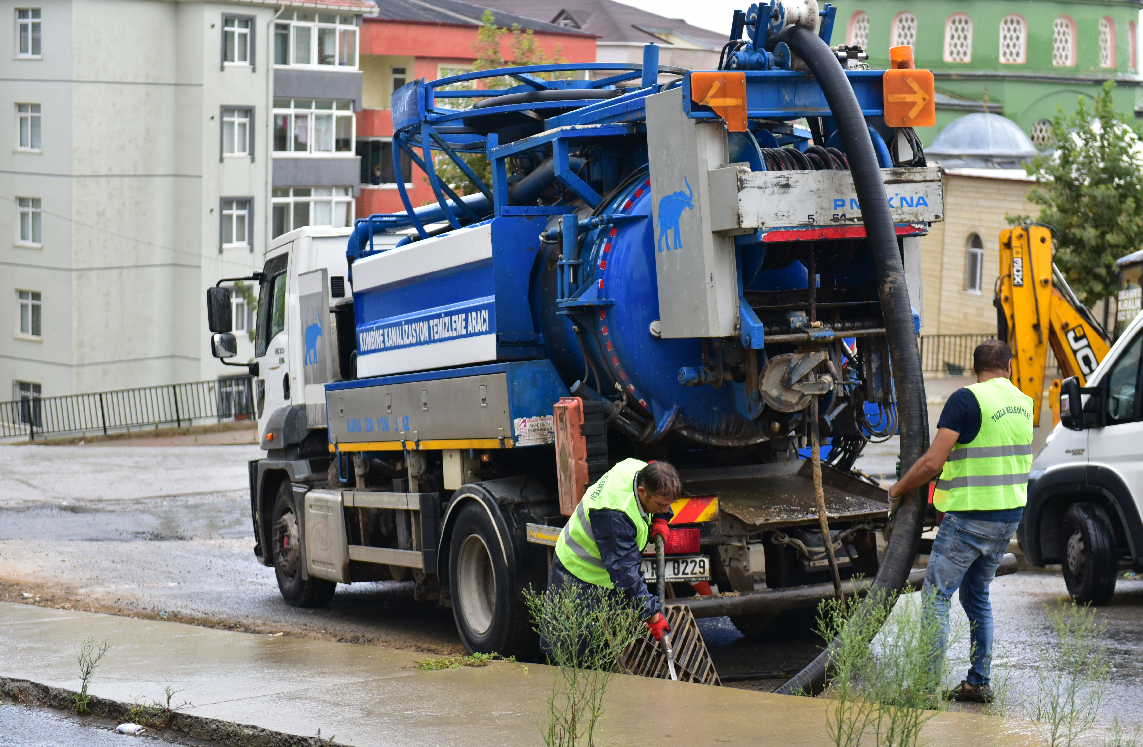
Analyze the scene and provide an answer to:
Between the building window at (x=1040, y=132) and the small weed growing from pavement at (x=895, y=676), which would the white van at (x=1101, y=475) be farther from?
the building window at (x=1040, y=132)

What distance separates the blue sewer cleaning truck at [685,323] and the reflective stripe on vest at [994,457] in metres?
0.27

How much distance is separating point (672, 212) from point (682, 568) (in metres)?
1.79

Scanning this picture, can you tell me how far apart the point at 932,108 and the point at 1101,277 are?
22.0m

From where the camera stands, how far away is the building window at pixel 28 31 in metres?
38.8

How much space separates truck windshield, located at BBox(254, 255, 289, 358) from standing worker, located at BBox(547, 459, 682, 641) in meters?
5.28

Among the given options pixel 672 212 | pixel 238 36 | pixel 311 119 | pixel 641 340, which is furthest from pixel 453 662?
pixel 311 119

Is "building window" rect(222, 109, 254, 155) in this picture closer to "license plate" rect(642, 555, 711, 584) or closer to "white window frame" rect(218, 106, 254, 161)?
"white window frame" rect(218, 106, 254, 161)

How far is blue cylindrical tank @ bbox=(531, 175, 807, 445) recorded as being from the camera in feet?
24.3

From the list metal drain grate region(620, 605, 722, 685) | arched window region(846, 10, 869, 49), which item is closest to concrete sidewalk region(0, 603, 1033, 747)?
metal drain grate region(620, 605, 722, 685)

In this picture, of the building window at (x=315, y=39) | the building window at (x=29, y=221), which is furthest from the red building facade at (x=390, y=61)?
the building window at (x=29, y=221)

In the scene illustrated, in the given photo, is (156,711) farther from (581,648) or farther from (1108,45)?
(1108,45)

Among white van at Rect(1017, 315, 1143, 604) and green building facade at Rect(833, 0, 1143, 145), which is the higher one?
green building facade at Rect(833, 0, 1143, 145)

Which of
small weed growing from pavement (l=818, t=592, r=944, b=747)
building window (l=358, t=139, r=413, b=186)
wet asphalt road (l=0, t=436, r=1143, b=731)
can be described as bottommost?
wet asphalt road (l=0, t=436, r=1143, b=731)

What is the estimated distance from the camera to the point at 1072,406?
10.1m
